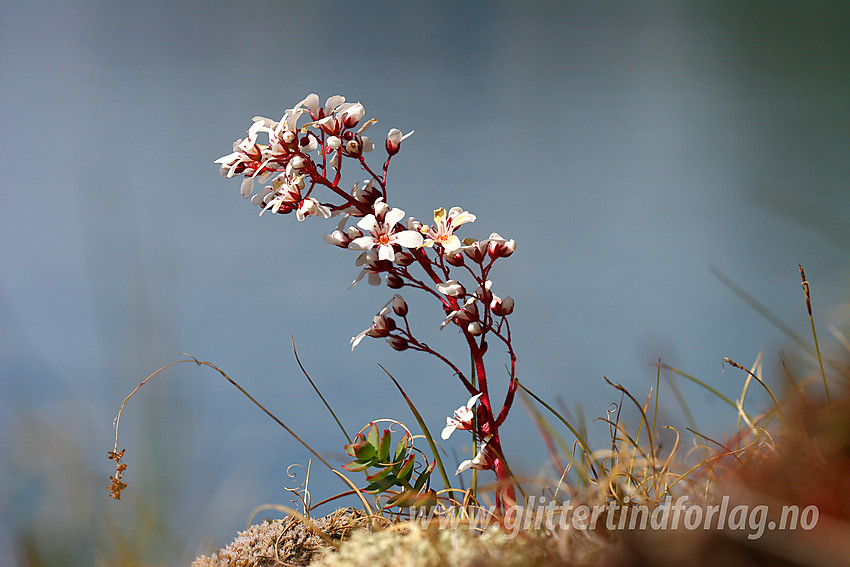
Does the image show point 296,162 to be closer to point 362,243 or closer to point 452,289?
point 362,243

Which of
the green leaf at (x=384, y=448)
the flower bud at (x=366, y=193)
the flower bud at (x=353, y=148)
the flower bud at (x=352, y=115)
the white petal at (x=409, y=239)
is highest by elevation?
the flower bud at (x=352, y=115)

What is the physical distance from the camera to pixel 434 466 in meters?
1.39

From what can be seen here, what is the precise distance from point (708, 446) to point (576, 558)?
28.3 inches

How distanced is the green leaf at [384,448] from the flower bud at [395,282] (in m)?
0.30

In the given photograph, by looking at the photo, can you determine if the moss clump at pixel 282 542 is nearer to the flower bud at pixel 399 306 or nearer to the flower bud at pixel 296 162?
the flower bud at pixel 399 306

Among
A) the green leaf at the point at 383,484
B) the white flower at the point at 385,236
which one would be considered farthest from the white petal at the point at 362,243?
the green leaf at the point at 383,484

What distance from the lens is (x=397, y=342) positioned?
131 centimetres

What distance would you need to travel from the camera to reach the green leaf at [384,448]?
1300 millimetres

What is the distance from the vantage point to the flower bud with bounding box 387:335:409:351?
130 centimetres

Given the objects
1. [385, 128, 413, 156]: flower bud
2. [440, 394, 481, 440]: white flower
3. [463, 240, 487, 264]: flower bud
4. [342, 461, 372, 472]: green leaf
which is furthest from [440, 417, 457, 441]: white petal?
[385, 128, 413, 156]: flower bud

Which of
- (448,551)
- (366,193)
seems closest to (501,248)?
(366,193)

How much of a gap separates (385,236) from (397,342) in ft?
0.72

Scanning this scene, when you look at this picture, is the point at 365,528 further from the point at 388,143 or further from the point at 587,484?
the point at 388,143

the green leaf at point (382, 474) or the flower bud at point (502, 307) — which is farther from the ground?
the flower bud at point (502, 307)
